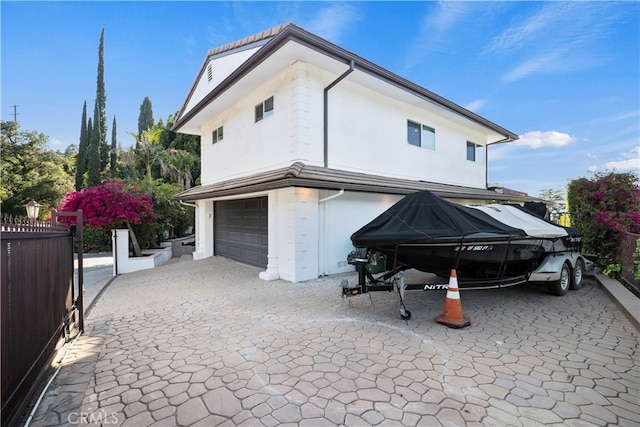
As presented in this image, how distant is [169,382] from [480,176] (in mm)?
15923

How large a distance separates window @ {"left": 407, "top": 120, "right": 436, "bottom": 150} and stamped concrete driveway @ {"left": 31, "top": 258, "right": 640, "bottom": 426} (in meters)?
7.03

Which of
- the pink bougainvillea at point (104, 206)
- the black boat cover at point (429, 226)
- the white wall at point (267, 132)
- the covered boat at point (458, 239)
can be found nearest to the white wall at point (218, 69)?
the white wall at point (267, 132)

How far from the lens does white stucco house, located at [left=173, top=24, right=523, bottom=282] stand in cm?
801

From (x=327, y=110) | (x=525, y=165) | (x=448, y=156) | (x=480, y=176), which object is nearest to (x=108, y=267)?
(x=327, y=110)

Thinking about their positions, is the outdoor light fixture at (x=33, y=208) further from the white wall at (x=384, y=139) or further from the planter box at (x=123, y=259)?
the white wall at (x=384, y=139)

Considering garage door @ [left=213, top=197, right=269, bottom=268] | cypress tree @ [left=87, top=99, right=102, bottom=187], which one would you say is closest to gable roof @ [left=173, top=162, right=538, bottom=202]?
garage door @ [left=213, top=197, right=269, bottom=268]

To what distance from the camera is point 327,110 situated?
8.63 meters

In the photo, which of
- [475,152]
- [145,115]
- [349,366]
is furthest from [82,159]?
[349,366]

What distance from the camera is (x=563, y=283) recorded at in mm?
6668

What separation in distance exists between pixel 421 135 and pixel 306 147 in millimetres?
5783

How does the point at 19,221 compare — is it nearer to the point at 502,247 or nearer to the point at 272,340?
the point at 272,340

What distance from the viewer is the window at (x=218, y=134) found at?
40.4ft

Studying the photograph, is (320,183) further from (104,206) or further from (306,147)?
(104,206)

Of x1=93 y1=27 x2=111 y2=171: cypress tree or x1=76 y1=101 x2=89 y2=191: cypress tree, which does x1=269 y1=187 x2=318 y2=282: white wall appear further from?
x1=76 y1=101 x2=89 y2=191: cypress tree
